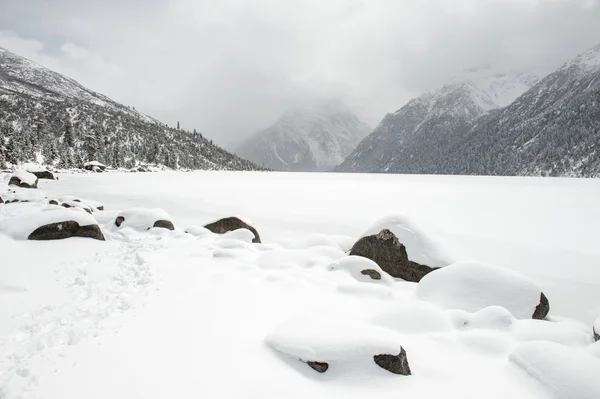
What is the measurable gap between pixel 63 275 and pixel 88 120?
592 ft

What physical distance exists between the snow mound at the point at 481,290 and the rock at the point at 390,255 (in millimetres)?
1491

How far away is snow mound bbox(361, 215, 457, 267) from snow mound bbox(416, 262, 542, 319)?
1.61m

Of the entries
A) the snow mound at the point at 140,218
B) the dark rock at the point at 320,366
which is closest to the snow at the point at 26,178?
the snow mound at the point at 140,218

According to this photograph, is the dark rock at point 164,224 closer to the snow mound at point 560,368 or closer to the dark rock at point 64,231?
the dark rock at point 64,231

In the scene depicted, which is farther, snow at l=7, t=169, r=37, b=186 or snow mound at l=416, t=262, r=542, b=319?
snow at l=7, t=169, r=37, b=186

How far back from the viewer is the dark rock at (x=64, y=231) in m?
8.28

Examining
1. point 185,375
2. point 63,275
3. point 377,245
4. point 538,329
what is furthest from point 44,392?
point 377,245

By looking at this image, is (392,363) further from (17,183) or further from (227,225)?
(17,183)

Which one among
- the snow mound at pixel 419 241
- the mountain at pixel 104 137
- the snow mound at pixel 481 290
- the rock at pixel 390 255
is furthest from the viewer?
the mountain at pixel 104 137

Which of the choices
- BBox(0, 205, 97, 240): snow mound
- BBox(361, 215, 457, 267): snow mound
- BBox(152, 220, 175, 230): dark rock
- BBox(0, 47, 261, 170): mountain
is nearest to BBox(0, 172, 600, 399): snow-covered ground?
BBox(0, 205, 97, 240): snow mound

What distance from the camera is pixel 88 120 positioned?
150 meters

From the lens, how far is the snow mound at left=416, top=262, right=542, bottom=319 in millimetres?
6141

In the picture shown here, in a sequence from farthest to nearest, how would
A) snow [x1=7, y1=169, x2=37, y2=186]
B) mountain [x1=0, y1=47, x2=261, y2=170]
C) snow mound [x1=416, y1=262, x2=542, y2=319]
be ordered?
mountain [x1=0, y1=47, x2=261, y2=170] < snow [x1=7, y1=169, x2=37, y2=186] < snow mound [x1=416, y1=262, x2=542, y2=319]

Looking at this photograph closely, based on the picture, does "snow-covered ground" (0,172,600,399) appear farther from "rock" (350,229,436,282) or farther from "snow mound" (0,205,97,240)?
"rock" (350,229,436,282)
